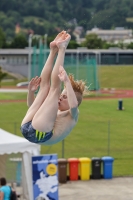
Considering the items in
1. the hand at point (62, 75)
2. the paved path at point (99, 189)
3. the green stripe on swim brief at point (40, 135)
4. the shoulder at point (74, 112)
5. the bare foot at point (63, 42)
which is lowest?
the paved path at point (99, 189)

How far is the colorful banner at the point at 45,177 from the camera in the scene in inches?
523

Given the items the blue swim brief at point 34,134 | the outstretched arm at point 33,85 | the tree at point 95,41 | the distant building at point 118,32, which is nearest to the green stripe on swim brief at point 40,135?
the blue swim brief at point 34,134

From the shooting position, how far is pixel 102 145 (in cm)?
2142

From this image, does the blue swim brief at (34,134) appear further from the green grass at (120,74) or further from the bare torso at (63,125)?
the green grass at (120,74)

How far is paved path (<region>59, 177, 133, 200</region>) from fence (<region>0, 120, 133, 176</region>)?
39.7 inches

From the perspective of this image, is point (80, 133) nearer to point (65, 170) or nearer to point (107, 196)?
point (65, 170)

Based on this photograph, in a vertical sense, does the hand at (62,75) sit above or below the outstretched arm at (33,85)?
above

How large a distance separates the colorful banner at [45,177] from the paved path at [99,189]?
1.64m

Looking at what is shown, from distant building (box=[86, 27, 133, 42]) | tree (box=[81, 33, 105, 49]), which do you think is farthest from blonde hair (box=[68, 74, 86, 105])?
tree (box=[81, 33, 105, 49])

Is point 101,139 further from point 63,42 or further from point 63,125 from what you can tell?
point 63,42

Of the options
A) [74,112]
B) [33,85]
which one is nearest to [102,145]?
[33,85]

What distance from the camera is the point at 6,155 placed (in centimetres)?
1352

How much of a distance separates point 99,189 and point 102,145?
5573 millimetres

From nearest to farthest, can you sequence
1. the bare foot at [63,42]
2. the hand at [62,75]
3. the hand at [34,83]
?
the hand at [62,75] → the bare foot at [63,42] → the hand at [34,83]
